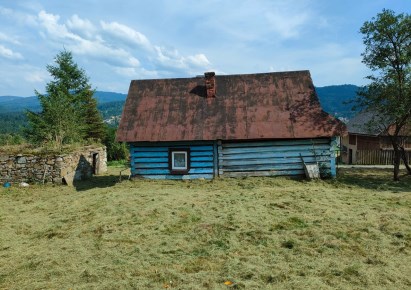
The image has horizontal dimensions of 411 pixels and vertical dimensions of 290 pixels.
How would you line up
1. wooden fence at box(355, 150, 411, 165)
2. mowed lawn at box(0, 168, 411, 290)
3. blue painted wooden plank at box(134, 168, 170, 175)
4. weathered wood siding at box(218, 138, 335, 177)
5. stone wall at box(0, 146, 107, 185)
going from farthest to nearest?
1. wooden fence at box(355, 150, 411, 165)
2. stone wall at box(0, 146, 107, 185)
3. blue painted wooden plank at box(134, 168, 170, 175)
4. weathered wood siding at box(218, 138, 335, 177)
5. mowed lawn at box(0, 168, 411, 290)

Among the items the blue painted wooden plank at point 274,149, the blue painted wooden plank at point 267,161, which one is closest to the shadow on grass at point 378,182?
the blue painted wooden plank at point 267,161

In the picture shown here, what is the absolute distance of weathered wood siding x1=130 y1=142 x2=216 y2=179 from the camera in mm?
15305

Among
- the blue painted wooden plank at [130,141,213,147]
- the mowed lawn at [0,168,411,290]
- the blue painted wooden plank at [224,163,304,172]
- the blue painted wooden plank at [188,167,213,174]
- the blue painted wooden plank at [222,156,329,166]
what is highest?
the blue painted wooden plank at [130,141,213,147]

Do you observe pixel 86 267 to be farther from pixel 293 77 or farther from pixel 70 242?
pixel 293 77

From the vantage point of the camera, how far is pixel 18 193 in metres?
14.6

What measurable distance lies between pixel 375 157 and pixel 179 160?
62.1 ft

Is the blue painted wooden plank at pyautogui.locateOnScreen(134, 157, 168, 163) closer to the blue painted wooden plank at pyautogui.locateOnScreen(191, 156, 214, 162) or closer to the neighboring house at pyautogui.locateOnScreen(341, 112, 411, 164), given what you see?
the blue painted wooden plank at pyautogui.locateOnScreen(191, 156, 214, 162)

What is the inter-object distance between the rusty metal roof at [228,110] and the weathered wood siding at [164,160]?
1.49 ft

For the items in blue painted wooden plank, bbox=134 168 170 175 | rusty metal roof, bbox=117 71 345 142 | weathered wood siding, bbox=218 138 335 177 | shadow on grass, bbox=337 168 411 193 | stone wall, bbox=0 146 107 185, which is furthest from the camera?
stone wall, bbox=0 146 107 185

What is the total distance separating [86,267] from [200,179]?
9.02 meters

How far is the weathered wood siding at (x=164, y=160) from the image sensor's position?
A: 50.2 ft

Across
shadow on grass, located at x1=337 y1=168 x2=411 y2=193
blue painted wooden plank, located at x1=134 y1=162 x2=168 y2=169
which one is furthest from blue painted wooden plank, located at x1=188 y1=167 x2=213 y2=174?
shadow on grass, located at x1=337 y1=168 x2=411 y2=193

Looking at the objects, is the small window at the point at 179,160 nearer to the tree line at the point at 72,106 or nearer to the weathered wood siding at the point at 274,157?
the weathered wood siding at the point at 274,157

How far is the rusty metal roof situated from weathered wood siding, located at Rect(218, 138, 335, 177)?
475 millimetres
